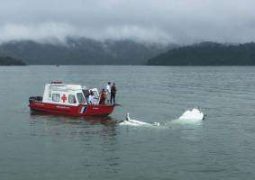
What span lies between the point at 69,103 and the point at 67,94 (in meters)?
1.01

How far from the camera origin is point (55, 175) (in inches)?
1314

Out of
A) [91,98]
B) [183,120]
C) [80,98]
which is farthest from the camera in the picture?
[80,98]

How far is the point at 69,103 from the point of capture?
198ft

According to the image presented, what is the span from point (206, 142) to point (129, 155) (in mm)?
8118

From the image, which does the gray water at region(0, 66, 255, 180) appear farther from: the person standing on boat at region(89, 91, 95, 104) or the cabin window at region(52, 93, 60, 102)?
the person standing on boat at region(89, 91, 95, 104)

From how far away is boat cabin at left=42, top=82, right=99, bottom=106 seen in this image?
60.0 meters

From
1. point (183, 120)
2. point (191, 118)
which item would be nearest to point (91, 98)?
point (183, 120)

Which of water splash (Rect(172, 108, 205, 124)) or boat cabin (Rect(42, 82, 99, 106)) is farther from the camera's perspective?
boat cabin (Rect(42, 82, 99, 106))

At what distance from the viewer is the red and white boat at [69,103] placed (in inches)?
2320

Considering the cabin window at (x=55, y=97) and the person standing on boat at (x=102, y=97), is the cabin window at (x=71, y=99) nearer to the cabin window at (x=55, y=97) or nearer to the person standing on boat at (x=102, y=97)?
the cabin window at (x=55, y=97)

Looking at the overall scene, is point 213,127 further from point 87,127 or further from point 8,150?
point 8,150

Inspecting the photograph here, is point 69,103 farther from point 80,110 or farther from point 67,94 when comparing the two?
point 80,110

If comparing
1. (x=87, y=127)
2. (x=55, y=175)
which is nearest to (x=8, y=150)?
(x=55, y=175)

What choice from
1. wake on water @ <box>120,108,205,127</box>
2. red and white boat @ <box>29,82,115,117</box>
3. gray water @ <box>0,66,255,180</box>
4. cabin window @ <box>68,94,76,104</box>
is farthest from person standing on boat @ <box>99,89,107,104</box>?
wake on water @ <box>120,108,205,127</box>
